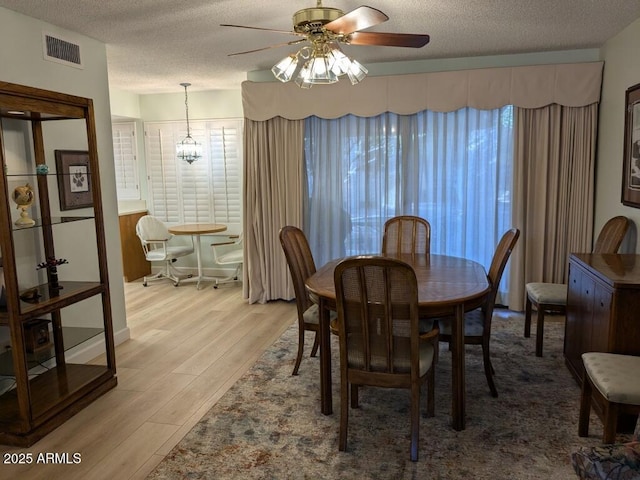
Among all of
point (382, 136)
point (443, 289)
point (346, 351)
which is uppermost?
point (382, 136)

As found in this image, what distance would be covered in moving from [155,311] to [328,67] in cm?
333

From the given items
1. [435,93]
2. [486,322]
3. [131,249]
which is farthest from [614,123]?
[131,249]

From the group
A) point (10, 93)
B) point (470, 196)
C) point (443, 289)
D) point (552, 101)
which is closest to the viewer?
point (10, 93)

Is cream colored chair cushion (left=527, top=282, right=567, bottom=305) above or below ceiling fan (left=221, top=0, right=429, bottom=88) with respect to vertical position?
below

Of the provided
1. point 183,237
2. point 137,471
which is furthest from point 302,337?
point 183,237

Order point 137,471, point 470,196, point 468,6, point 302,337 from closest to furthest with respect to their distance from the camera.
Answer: point 137,471, point 468,6, point 302,337, point 470,196

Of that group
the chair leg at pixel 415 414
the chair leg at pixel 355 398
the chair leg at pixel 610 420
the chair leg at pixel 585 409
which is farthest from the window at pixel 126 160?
the chair leg at pixel 610 420

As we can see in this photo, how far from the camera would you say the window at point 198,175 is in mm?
6242

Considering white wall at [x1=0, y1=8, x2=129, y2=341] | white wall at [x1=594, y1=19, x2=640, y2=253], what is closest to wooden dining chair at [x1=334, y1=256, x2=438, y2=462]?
white wall at [x1=594, y1=19, x2=640, y2=253]

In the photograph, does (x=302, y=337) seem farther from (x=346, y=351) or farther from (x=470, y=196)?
(x=470, y=196)

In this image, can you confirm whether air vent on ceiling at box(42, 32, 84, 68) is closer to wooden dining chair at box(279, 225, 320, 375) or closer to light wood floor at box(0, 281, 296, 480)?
wooden dining chair at box(279, 225, 320, 375)

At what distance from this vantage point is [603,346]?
2.58 meters

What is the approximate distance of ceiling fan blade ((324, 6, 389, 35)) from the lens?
220 cm

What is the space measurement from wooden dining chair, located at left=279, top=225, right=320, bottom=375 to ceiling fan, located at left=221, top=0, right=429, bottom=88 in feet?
3.32
